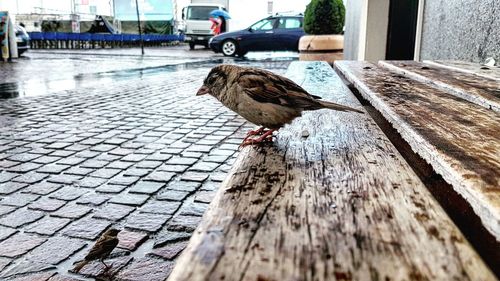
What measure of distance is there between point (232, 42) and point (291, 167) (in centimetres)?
1965

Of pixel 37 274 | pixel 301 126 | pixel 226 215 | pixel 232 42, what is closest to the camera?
pixel 226 215

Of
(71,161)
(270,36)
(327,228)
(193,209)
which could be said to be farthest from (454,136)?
(270,36)

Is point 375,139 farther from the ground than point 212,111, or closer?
farther from the ground

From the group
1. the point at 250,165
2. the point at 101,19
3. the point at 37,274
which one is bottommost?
the point at 37,274

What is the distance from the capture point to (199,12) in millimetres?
27531

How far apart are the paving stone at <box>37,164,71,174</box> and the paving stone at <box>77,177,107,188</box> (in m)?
0.36

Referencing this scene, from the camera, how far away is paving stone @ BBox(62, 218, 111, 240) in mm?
2579

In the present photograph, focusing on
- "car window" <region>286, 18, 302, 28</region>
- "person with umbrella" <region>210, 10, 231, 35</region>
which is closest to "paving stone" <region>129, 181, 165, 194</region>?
"car window" <region>286, 18, 302, 28</region>

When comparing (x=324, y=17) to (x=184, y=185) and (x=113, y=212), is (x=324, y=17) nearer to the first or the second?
(x=184, y=185)

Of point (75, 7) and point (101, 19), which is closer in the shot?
point (101, 19)

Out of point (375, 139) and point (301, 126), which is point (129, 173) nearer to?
point (301, 126)

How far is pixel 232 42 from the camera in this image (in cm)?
2036

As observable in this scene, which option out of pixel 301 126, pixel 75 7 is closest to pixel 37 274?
pixel 301 126

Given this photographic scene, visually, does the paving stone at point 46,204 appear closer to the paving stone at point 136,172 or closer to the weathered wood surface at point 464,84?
the paving stone at point 136,172
